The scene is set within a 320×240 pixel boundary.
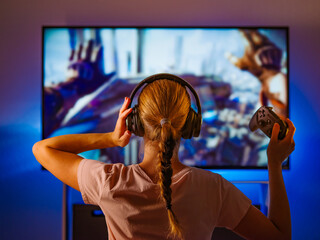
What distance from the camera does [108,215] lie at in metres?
0.80

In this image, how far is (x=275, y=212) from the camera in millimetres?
802

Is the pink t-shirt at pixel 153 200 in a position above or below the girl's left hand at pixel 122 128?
below

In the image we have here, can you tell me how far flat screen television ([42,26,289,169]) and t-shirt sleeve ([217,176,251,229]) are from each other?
170 cm

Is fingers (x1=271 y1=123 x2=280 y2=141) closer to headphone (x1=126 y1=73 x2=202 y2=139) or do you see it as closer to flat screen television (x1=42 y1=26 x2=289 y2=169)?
headphone (x1=126 y1=73 x2=202 y2=139)

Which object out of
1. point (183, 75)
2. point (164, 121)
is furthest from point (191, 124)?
point (183, 75)

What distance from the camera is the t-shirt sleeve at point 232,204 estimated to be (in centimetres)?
81

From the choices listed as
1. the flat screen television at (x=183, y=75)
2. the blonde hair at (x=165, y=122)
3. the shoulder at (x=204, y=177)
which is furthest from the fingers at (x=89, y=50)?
the shoulder at (x=204, y=177)

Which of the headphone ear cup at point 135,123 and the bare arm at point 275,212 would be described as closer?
the bare arm at point 275,212

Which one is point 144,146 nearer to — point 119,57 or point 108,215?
point 108,215

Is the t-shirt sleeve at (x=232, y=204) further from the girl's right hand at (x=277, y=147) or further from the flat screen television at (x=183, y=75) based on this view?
the flat screen television at (x=183, y=75)
